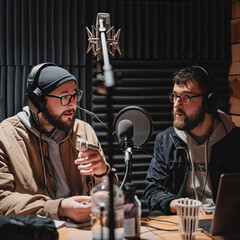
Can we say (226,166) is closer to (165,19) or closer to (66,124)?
(66,124)

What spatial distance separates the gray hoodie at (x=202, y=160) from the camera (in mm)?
2535

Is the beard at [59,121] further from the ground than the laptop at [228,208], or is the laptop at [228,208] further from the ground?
the beard at [59,121]

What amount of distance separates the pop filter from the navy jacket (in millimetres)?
719

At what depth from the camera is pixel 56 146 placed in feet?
8.33

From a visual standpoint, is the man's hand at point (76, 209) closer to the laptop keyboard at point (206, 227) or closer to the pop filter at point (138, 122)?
the pop filter at point (138, 122)

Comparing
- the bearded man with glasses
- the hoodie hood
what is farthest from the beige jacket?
the hoodie hood

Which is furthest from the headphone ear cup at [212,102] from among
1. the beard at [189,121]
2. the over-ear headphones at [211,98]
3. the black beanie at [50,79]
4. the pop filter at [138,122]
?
the black beanie at [50,79]

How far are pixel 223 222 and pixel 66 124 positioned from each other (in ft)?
4.32

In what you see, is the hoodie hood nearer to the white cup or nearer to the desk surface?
the desk surface

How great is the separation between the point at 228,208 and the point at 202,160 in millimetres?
1119

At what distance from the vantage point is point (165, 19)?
3643 millimetres

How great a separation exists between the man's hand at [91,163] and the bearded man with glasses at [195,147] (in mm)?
504

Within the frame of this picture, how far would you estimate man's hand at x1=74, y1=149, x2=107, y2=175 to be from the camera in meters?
2.03

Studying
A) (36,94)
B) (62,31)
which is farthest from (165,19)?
(36,94)
